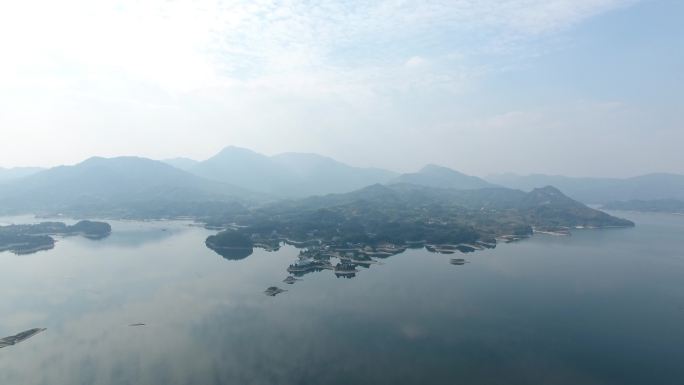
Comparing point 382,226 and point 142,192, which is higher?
point 142,192

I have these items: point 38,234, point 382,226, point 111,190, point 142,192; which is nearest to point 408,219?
point 382,226

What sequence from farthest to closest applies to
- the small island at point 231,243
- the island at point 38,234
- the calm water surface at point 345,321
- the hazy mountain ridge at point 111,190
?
the hazy mountain ridge at point 111,190 < the small island at point 231,243 < the island at point 38,234 < the calm water surface at point 345,321

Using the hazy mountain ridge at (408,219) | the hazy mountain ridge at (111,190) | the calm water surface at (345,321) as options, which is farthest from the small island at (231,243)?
the hazy mountain ridge at (111,190)

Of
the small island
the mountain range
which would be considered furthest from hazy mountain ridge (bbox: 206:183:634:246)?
the mountain range

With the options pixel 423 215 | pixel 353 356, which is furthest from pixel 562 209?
pixel 353 356

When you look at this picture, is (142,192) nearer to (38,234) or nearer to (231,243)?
(38,234)

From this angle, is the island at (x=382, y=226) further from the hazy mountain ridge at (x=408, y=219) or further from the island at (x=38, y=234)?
the island at (x=38, y=234)
